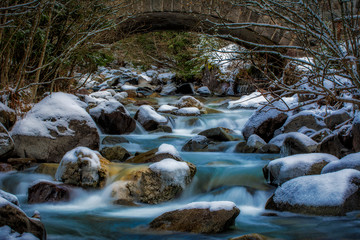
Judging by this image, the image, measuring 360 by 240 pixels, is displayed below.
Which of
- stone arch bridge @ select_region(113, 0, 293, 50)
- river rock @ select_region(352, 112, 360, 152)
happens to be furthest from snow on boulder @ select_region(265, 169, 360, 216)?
stone arch bridge @ select_region(113, 0, 293, 50)

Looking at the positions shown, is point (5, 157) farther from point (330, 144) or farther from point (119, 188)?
point (330, 144)

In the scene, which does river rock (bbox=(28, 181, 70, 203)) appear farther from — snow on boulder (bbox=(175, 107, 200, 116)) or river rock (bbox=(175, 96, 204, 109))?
river rock (bbox=(175, 96, 204, 109))

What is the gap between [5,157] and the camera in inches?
223

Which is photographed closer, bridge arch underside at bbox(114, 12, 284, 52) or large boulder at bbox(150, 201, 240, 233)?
large boulder at bbox(150, 201, 240, 233)

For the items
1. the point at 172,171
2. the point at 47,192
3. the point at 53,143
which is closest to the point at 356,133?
the point at 172,171

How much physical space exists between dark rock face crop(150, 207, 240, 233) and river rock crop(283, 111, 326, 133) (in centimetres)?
432

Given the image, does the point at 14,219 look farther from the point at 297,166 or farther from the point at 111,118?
the point at 111,118

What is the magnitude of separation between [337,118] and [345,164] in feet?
9.11

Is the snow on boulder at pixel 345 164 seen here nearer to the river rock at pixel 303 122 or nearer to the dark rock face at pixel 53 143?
the river rock at pixel 303 122

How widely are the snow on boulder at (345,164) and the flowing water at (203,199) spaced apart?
763 mm

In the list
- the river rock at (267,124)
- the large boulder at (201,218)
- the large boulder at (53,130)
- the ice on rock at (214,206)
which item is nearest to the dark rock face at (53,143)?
the large boulder at (53,130)

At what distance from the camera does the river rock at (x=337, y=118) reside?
695 cm

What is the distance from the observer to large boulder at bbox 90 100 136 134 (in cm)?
848

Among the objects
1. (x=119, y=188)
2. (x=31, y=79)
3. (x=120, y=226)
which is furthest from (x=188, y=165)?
(x=31, y=79)
